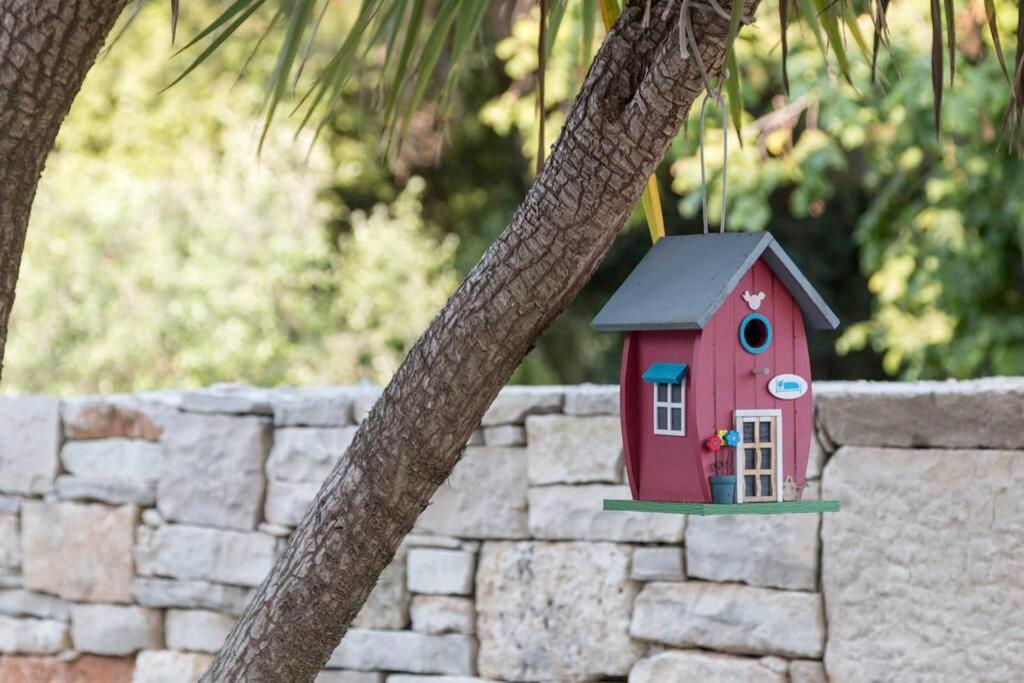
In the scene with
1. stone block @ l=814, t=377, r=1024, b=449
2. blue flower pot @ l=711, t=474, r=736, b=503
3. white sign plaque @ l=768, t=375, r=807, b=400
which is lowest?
blue flower pot @ l=711, t=474, r=736, b=503

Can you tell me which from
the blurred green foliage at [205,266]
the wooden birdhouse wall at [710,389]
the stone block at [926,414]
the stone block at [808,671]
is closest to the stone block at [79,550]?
the stone block at [808,671]

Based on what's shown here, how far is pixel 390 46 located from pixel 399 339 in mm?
5793

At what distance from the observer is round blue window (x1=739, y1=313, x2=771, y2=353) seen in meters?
1.56

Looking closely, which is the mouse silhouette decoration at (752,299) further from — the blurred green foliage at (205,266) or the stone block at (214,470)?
the blurred green foliage at (205,266)

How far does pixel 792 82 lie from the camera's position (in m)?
4.52

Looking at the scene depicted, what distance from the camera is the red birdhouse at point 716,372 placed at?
1498 mm

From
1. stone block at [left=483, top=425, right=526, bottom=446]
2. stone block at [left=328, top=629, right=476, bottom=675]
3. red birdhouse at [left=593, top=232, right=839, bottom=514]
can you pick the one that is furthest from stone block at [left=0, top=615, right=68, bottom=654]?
red birdhouse at [left=593, top=232, right=839, bottom=514]

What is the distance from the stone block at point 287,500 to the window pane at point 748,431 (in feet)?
5.12

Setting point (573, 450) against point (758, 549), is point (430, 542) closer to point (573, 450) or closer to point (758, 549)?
point (573, 450)

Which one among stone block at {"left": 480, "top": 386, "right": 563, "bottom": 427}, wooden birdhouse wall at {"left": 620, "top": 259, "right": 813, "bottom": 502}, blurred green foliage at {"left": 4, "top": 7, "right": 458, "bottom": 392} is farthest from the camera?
blurred green foliage at {"left": 4, "top": 7, "right": 458, "bottom": 392}

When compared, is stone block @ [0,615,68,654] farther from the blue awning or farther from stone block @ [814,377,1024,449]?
the blue awning

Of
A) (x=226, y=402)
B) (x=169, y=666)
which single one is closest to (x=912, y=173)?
(x=226, y=402)

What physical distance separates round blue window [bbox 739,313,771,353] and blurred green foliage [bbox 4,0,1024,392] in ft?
1.98

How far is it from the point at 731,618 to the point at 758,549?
0.14 m
